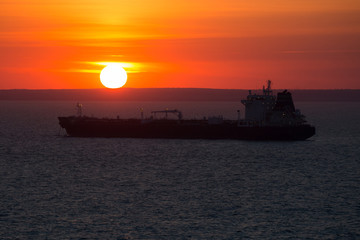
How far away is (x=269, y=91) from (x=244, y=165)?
121 feet

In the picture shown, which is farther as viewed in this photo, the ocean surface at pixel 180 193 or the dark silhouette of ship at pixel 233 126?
the dark silhouette of ship at pixel 233 126

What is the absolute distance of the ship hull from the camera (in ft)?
328

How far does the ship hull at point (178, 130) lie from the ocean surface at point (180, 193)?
33.3 feet

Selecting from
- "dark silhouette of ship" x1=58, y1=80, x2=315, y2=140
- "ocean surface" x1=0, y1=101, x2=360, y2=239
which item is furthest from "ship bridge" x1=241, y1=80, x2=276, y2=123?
"ocean surface" x1=0, y1=101, x2=360, y2=239

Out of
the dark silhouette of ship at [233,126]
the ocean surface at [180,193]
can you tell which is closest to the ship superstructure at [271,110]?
the dark silhouette of ship at [233,126]

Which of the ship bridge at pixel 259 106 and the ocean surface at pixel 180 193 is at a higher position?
the ship bridge at pixel 259 106

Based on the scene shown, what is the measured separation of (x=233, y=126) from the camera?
104 meters

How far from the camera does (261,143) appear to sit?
97.0 meters

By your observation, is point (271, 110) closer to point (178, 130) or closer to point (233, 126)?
point (233, 126)

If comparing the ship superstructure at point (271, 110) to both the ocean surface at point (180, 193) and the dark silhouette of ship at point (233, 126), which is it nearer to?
the dark silhouette of ship at point (233, 126)

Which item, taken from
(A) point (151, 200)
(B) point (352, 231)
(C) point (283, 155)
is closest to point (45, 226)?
(A) point (151, 200)

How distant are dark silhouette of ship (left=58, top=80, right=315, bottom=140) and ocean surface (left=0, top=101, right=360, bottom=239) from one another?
10.7 meters

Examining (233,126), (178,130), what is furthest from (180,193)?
(178,130)

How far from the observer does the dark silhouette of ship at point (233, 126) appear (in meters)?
100
